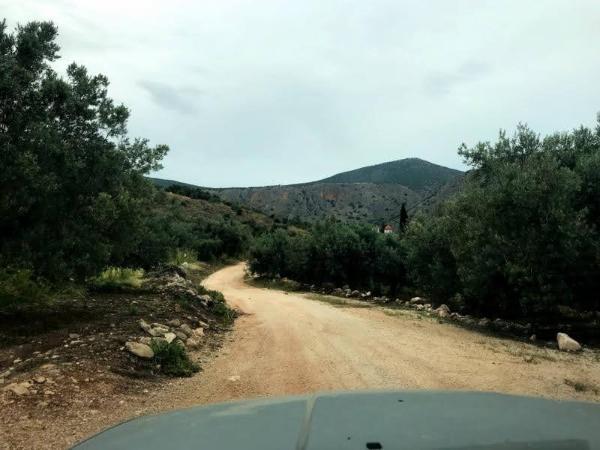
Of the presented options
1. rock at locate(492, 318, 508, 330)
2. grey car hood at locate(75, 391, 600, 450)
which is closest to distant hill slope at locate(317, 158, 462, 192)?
rock at locate(492, 318, 508, 330)

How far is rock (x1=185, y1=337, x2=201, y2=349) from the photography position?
1029cm

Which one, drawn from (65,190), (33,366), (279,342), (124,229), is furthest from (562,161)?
(33,366)

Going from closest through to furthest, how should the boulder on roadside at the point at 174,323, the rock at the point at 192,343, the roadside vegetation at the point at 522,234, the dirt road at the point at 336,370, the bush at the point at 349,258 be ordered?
1. the dirt road at the point at 336,370
2. the rock at the point at 192,343
3. the boulder on roadside at the point at 174,323
4. the roadside vegetation at the point at 522,234
5. the bush at the point at 349,258

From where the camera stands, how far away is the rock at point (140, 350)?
8.52 meters

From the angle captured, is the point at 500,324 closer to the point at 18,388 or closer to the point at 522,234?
the point at 522,234

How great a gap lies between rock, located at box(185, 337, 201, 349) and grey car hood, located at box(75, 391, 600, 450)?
7.72 meters

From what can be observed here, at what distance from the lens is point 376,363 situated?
911 centimetres

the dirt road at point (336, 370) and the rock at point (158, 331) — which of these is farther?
the rock at point (158, 331)

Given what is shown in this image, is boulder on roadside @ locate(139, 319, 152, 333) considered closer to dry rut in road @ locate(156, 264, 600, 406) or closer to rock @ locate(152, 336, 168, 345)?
rock @ locate(152, 336, 168, 345)

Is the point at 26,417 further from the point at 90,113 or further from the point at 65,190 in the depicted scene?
the point at 90,113

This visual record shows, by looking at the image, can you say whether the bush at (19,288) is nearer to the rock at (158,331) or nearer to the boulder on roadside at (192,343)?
the rock at (158,331)

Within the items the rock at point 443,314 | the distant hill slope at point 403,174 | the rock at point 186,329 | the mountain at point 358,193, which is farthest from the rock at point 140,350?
the distant hill slope at point 403,174

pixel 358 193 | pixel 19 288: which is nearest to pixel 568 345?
pixel 19 288

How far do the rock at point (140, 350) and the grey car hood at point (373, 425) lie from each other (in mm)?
6105
